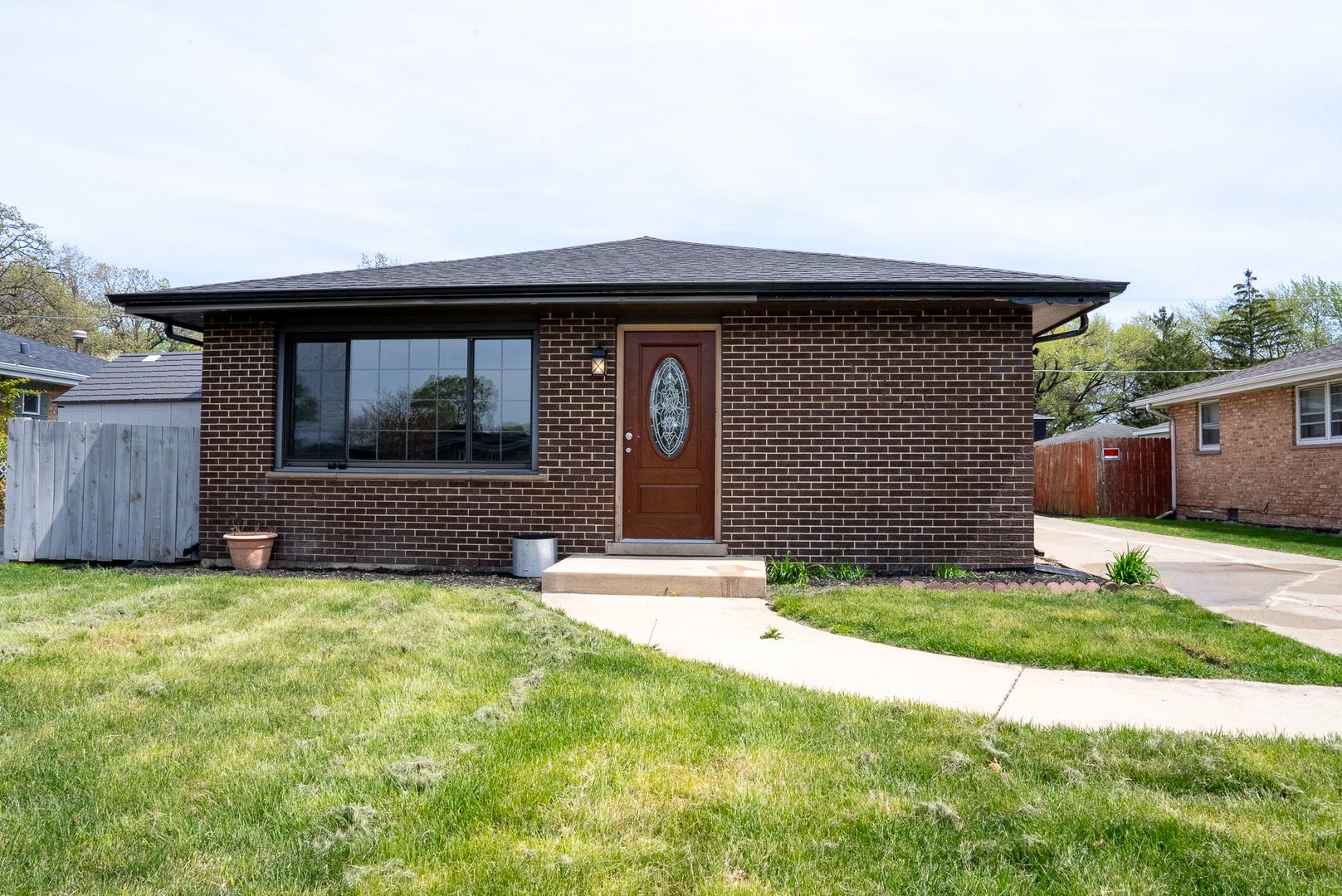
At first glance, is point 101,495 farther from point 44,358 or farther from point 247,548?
point 44,358

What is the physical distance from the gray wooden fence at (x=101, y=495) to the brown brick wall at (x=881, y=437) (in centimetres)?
583

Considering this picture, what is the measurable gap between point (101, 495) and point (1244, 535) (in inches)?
630

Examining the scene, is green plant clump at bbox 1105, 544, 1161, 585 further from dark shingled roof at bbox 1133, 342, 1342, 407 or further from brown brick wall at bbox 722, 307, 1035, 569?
dark shingled roof at bbox 1133, 342, 1342, 407

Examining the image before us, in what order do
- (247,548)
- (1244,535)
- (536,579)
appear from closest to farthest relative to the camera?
(536,579), (247,548), (1244,535)

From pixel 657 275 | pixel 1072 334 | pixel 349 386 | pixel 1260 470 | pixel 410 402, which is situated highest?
pixel 657 275

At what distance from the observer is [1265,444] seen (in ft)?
48.4

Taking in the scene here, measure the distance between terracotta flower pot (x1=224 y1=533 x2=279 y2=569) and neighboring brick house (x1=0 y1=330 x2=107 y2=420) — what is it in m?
11.6

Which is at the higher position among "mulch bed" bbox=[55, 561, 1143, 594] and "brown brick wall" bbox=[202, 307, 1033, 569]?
"brown brick wall" bbox=[202, 307, 1033, 569]

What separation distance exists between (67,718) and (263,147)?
15548mm

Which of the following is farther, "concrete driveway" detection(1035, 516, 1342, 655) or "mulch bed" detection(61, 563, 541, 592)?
"mulch bed" detection(61, 563, 541, 592)

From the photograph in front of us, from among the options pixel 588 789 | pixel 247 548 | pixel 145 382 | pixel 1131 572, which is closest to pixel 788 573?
pixel 1131 572

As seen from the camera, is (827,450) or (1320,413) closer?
(827,450)

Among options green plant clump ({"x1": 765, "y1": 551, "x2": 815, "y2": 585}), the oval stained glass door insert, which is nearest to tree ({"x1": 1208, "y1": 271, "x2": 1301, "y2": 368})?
green plant clump ({"x1": 765, "y1": 551, "x2": 815, "y2": 585})

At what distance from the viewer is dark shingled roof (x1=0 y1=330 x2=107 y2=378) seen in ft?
55.6
